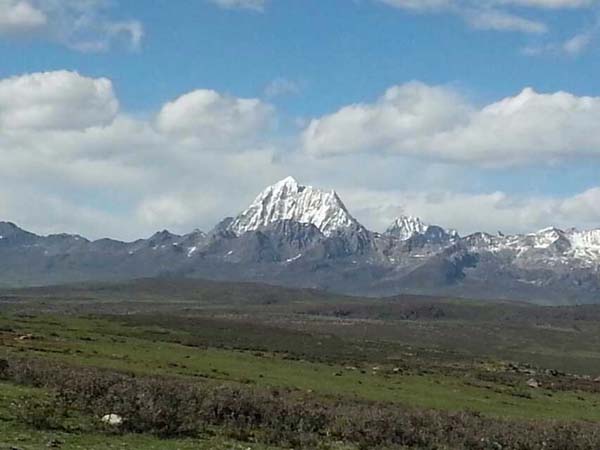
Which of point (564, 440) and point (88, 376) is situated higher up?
point (88, 376)

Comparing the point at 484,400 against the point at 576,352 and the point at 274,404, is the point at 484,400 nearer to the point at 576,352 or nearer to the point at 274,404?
the point at 274,404

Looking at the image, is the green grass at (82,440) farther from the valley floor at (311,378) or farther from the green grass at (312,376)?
the green grass at (312,376)

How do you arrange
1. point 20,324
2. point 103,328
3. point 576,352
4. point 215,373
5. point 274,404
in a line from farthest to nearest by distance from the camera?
1. point 576,352
2. point 103,328
3. point 20,324
4. point 215,373
5. point 274,404

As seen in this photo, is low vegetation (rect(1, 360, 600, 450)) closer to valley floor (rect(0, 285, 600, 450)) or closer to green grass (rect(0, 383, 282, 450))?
valley floor (rect(0, 285, 600, 450))

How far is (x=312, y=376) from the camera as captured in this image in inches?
3014

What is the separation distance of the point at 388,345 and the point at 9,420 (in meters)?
127

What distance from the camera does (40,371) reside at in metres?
40.6

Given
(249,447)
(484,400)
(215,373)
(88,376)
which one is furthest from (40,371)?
(484,400)

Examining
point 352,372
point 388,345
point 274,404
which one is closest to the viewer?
point 274,404

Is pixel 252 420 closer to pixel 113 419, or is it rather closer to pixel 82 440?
pixel 113 419

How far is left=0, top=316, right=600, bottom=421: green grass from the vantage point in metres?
64.9

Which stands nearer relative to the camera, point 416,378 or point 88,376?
point 88,376

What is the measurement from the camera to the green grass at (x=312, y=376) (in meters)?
64.9

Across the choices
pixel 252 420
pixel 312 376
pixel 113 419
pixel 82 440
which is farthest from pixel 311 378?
pixel 82 440
